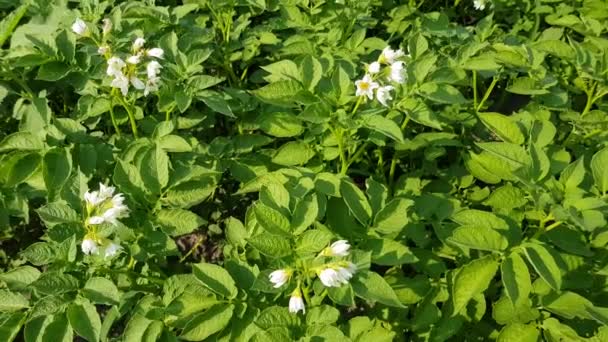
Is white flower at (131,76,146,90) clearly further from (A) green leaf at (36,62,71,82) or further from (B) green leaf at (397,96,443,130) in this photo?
(B) green leaf at (397,96,443,130)

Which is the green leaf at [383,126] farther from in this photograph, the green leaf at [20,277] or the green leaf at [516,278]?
the green leaf at [20,277]

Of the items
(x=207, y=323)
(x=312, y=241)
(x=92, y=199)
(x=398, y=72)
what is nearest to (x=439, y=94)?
(x=398, y=72)

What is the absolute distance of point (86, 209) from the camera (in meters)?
1.73

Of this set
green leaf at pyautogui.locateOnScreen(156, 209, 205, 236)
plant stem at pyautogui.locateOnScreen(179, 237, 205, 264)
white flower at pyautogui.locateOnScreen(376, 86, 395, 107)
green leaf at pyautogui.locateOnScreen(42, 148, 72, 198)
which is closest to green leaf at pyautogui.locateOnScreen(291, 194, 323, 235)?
green leaf at pyautogui.locateOnScreen(156, 209, 205, 236)

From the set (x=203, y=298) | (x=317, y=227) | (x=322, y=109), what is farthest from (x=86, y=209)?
(x=322, y=109)

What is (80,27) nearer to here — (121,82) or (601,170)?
(121,82)

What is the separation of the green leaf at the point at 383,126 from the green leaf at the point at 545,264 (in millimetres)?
541

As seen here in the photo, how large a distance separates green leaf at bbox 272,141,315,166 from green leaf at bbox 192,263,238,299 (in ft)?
1.89

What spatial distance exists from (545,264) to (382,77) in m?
0.82

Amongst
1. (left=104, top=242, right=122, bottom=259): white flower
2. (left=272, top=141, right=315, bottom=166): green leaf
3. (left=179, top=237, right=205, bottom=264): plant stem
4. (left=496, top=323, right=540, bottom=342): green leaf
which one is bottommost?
(left=179, top=237, right=205, bottom=264): plant stem

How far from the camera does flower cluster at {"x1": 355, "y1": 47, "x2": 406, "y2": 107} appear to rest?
6.19 ft

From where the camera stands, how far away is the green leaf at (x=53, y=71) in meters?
2.04

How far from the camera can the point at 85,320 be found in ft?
5.31

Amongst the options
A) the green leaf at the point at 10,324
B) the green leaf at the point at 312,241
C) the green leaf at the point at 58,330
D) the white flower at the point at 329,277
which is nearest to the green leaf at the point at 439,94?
the green leaf at the point at 312,241
